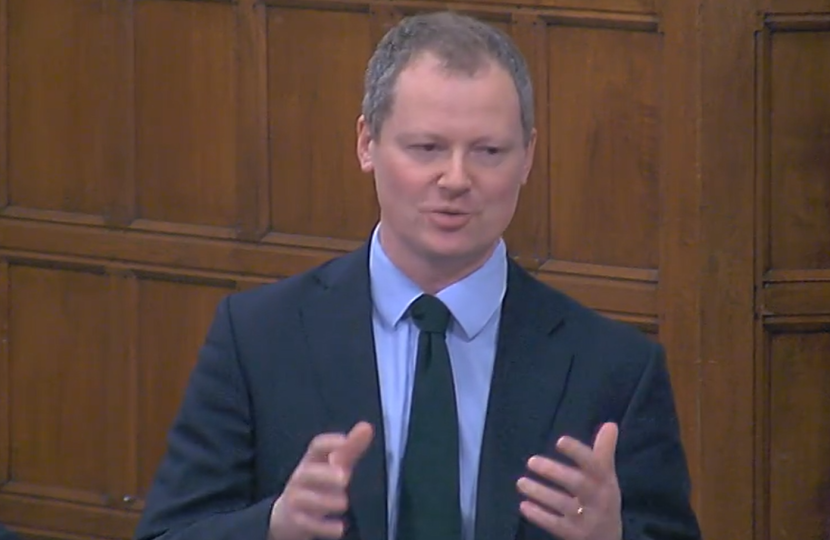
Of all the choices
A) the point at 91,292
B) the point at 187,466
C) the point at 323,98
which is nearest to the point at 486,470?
the point at 187,466

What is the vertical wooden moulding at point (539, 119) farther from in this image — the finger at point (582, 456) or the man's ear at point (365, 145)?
the finger at point (582, 456)

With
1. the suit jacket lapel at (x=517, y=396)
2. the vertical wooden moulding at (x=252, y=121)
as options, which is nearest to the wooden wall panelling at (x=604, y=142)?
the vertical wooden moulding at (x=252, y=121)

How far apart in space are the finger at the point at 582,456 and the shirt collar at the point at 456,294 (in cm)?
36

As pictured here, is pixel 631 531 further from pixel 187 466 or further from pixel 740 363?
pixel 740 363

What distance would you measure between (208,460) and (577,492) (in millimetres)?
523

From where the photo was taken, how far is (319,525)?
2455 millimetres

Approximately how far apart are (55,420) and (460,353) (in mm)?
2616

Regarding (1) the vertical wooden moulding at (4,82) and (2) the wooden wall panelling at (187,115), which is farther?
(1) the vertical wooden moulding at (4,82)

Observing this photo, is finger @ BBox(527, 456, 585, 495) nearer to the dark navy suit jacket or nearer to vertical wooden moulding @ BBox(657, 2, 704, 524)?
the dark navy suit jacket

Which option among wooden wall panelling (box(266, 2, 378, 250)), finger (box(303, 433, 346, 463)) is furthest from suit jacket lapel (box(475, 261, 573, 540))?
wooden wall panelling (box(266, 2, 378, 250))

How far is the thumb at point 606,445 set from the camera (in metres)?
Answer: 2.48

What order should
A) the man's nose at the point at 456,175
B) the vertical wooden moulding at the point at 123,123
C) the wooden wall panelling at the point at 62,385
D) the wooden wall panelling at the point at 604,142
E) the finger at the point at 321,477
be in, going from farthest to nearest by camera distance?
the wooden wall panelling at the point at 62,385
the vertical wooden moulding at the point at 123,123
the wooden wall panelling at the point at 604,142
the man's nose at the point at 456,175
the finger at the point at 321,477

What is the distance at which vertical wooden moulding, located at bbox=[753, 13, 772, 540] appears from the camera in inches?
170

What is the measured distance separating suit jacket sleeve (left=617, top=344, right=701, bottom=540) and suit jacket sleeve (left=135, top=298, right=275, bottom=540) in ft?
1.61
